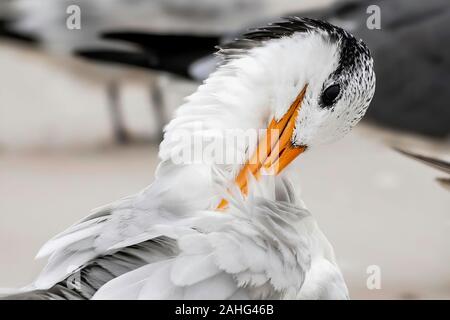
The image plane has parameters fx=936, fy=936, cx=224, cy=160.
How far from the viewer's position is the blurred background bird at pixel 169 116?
A: 1795mm

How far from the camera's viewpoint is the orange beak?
3.82ft

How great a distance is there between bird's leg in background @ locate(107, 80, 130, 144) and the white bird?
1.13 m

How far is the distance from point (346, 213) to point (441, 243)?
21 centimetres

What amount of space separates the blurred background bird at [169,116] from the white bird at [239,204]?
472mm

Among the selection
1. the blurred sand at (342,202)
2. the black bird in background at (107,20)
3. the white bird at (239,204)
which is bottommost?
the blurred sand at (342,202)

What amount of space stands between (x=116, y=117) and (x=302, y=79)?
1194 millimetres

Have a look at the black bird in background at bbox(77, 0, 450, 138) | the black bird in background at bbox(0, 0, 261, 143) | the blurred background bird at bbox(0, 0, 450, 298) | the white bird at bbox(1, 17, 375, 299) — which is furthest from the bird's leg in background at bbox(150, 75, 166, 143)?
the white bird at bbox(1, 17, 375, 299)

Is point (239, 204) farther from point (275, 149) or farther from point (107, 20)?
point (107, 20)

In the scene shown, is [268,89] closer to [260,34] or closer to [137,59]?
[260,34]

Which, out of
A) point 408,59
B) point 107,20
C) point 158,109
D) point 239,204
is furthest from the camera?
point 158,109

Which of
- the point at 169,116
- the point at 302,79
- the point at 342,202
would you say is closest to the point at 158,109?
the point at 169,116

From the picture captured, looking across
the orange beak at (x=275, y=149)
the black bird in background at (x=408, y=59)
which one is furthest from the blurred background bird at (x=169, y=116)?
the orange beak at (x=275, y=149)

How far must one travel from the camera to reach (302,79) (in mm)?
1194

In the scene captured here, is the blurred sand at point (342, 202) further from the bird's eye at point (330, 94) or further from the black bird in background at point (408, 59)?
the bird's eye at point (330, 94)
